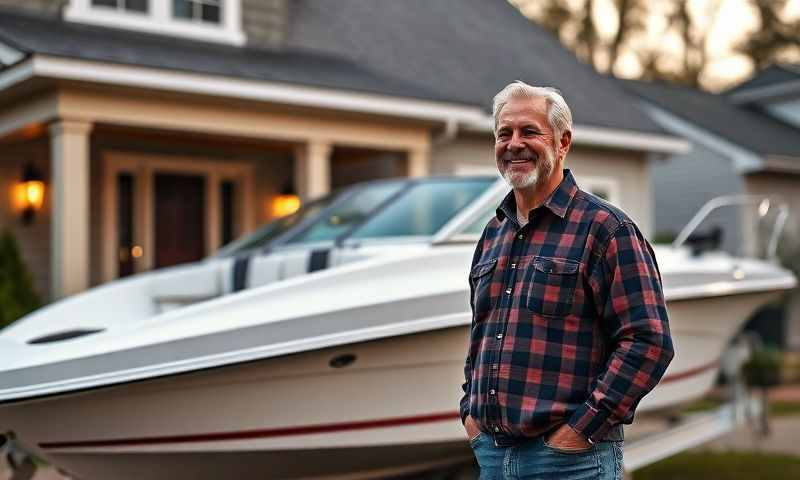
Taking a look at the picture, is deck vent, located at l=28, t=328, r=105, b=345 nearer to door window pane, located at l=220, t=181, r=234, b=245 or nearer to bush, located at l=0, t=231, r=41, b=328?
bush, located at l=0, t=231, r=41, b=328

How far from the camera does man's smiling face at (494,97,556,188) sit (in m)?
2.56

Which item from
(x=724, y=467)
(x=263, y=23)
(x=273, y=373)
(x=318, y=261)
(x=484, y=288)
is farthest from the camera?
(x=263, y=23)

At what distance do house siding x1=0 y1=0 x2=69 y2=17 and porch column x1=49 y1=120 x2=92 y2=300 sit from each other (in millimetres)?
1740

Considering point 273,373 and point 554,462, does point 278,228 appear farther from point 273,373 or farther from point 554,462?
point 554,462

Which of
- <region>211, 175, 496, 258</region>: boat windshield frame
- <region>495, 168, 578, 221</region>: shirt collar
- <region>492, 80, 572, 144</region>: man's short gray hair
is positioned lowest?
<region>211, 175, 496, 258</region>: boat windshield frame

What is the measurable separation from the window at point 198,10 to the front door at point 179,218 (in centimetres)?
174

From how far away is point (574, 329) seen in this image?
2451mm

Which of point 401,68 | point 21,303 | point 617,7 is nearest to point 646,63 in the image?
point 617,7

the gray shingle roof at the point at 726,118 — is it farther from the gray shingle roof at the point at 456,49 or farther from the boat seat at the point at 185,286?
the boat seat at the point at 185,286

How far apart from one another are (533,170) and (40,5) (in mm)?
8256

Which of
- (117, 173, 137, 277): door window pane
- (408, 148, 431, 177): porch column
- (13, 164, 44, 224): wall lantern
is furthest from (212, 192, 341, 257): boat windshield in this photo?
(117, 173, 137, 277): door window pane

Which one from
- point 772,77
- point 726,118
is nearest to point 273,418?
point 726,118

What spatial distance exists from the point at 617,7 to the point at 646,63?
2.44 metres

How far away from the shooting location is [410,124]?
403 inches
